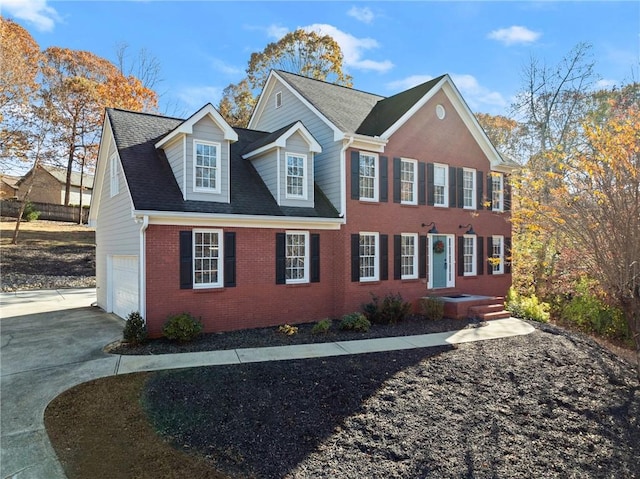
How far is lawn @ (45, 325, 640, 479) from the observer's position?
5.09 metres

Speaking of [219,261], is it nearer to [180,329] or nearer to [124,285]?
[180,329]

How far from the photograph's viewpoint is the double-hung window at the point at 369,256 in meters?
13.7

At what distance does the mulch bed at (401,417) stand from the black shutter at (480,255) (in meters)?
7.81

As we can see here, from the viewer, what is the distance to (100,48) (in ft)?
98.5

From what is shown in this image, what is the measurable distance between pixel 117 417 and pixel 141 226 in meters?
5.28

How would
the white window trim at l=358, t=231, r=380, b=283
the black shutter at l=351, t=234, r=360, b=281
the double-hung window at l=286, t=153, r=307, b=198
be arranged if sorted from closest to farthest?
the double-hung window at l=286, t=153, r=307, b=198
the black shutter at l=351, t=234, r=360, b=281
the white window trim at l=358, t=231, r=380, b=283

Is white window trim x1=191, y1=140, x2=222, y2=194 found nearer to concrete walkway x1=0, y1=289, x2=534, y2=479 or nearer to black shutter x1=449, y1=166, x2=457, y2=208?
concrete walkway x1=0, y1=289, x2=534, y2=479

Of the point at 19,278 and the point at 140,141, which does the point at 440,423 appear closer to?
the point at 140,141

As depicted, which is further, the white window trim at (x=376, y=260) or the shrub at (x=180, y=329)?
the white window trim at (x=376, y=260)

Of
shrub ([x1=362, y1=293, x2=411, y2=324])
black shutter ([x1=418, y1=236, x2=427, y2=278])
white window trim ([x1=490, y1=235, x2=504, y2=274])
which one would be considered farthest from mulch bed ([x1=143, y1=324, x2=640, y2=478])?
white window trim ([x1=490, y1=235, x2=504, y2=274])

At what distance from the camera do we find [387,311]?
12.8 meters

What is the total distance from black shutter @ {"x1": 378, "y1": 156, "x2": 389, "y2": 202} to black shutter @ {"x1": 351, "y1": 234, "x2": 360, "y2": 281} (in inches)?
71.1

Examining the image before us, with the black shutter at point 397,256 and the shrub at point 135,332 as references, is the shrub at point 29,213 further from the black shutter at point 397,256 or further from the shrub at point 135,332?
the black shutter at point 397,256

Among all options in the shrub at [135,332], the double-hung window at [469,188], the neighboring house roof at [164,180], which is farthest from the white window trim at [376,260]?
the shrub at [135,332]
